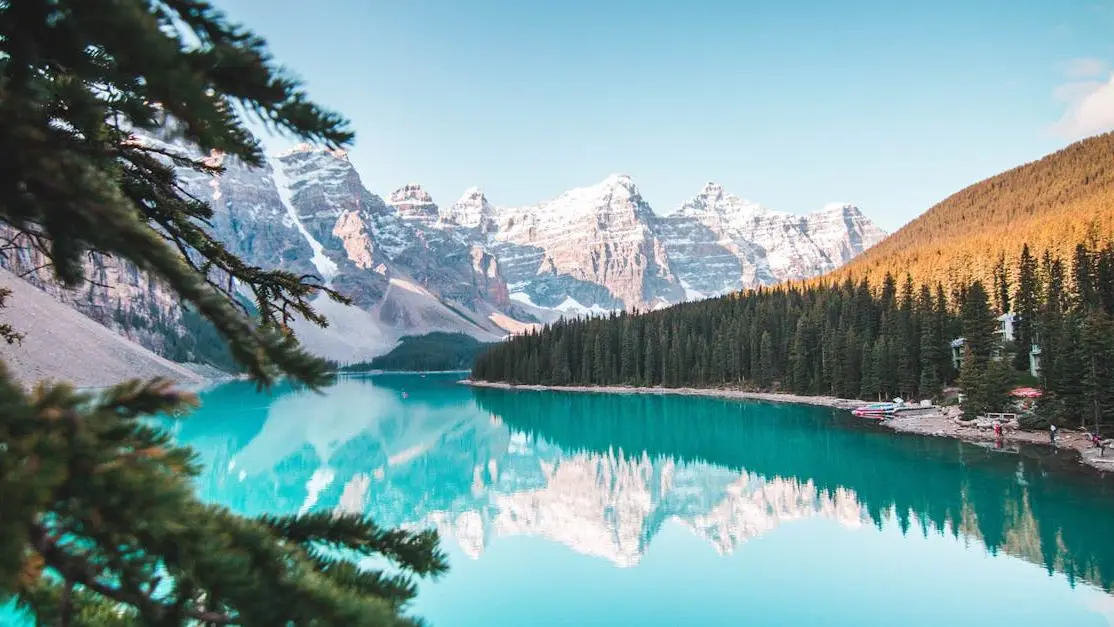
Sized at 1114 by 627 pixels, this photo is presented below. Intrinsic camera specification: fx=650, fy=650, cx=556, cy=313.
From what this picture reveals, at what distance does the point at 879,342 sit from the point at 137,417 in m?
73.3

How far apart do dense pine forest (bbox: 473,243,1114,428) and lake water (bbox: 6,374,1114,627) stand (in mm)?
7413

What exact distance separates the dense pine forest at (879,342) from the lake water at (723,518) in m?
7.41

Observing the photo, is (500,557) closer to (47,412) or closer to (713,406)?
(47,412)

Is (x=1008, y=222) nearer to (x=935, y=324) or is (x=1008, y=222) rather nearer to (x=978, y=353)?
(x=935, y=324)

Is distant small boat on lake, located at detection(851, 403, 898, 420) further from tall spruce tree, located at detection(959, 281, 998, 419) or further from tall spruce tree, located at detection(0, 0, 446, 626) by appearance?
tall spruce tree, located at detection(0, 0, 446, 626)

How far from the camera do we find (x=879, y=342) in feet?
218

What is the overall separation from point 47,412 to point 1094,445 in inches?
1691

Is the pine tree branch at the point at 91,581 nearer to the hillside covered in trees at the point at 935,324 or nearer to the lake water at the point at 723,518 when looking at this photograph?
the lake water at the point at 723,518

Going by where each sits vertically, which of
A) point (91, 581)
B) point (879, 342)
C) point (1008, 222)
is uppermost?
point (1008, 222)

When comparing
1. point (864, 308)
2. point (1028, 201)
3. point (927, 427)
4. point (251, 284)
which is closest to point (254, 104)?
point (251, 284)

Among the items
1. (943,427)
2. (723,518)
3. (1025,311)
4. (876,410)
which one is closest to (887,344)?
(876,410)

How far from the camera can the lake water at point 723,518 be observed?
17.3 meters

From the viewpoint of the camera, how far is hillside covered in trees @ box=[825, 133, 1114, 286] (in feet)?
230

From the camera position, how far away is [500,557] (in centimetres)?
2294
